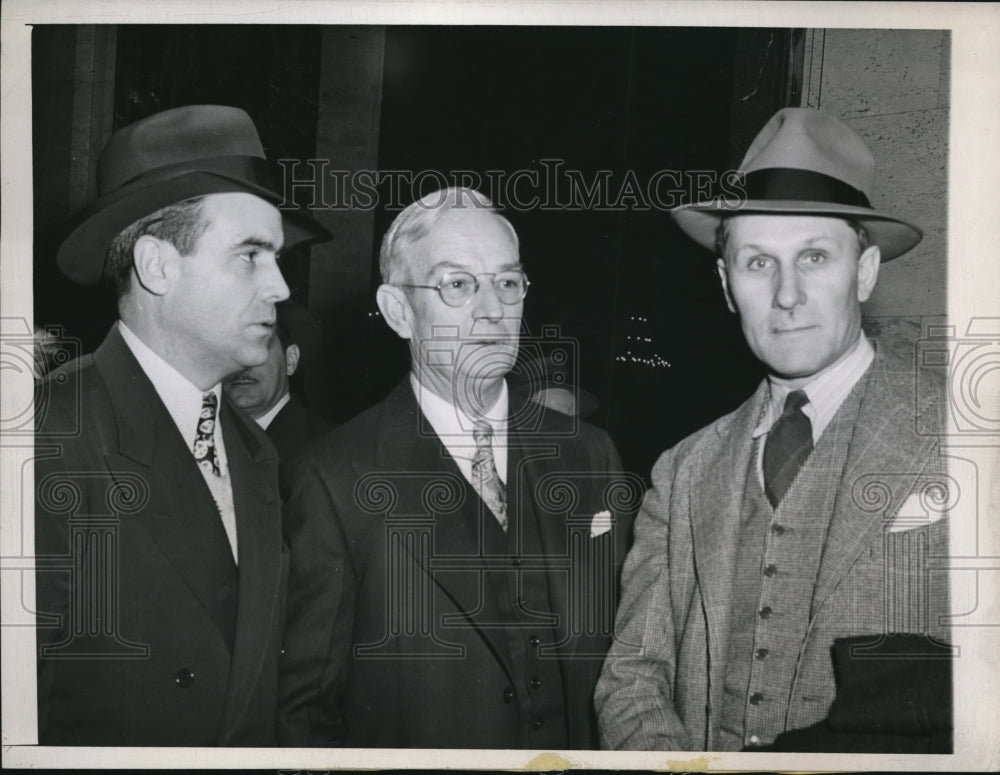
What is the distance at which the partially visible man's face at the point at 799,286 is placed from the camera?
10.2ft

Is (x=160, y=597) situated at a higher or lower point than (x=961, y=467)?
lower

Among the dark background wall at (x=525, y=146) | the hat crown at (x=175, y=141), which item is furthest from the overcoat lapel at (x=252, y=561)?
the hat crown at (x=175, y=141)

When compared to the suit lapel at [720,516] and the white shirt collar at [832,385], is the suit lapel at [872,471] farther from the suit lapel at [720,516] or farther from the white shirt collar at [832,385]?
the suit lapel at [720,516]

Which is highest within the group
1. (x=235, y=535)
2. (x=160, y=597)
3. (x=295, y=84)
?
(x=295, y=84)

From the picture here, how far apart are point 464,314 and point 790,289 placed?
3.23 feet

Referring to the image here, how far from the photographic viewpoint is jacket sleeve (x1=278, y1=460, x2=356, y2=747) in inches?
123

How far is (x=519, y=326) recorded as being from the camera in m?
3.19

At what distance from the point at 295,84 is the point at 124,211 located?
66 centimetres

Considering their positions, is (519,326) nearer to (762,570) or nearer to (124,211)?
(762,570)

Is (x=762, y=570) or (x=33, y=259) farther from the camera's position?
(x=33, y=259)

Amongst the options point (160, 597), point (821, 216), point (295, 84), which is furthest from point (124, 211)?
point (821, 216)

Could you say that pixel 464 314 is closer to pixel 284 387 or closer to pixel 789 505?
pixel 284 387

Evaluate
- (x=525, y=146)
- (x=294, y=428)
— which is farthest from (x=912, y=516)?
(x=294, y=428)

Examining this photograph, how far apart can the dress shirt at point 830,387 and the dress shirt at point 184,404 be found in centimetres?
162
